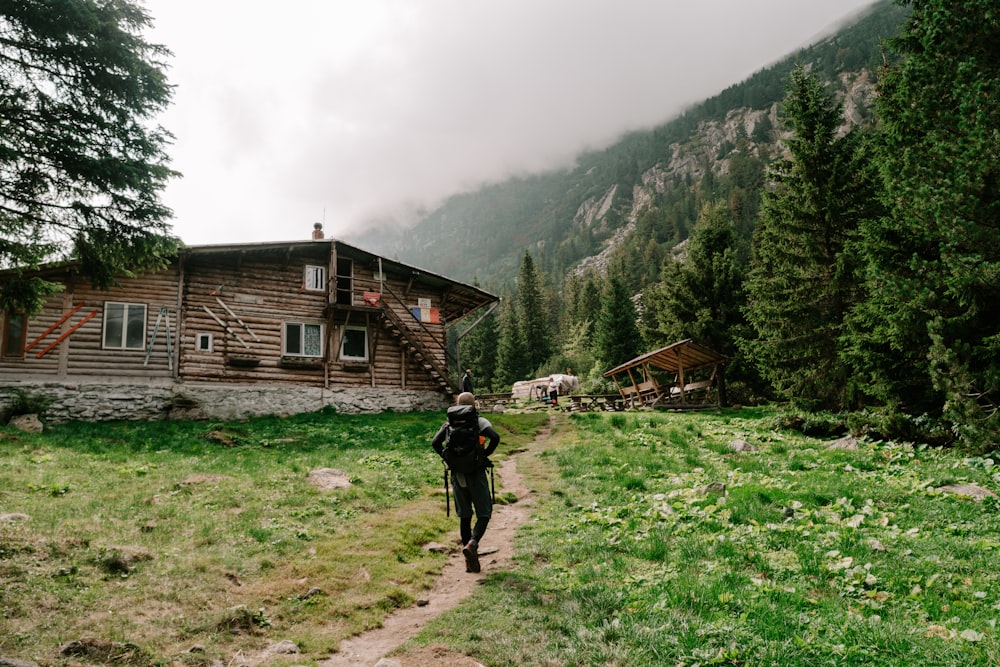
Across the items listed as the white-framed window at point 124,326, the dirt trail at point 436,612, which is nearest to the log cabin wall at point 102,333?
the white-framed window at point 124,326

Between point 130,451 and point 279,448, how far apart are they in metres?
3.97

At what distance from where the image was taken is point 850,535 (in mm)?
7465

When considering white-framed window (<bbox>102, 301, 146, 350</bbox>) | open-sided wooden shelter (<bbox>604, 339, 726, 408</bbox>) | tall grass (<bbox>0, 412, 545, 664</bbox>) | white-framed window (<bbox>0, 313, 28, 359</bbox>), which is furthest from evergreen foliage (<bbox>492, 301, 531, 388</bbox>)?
tall grass (<bbox>0, 412, 545, 664</bbox>)

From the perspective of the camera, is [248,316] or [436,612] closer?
[436,612]

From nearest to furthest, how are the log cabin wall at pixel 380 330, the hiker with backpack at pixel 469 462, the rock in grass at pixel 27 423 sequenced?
1. the hiker with backpack at pixel 469 462
2. the rock in grass at pixel 27 423
3. the log cabin wall at pixel 380 330

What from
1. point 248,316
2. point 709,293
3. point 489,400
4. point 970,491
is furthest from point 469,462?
point 489,400

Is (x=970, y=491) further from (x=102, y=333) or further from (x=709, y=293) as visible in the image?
(x=102, y=333)

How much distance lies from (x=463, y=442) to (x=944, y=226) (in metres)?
10.9

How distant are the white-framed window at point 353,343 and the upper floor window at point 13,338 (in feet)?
41.0

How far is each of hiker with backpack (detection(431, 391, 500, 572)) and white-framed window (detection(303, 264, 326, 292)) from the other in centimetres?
2181

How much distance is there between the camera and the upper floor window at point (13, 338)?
2208 centimetres

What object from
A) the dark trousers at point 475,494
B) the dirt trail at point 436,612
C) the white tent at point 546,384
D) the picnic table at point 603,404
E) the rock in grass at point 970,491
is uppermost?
the white tent at point 546,384

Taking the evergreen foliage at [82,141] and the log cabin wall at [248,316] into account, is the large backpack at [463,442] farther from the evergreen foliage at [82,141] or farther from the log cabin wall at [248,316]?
the log cabin wall at [248,316]

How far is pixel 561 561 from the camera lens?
784cm
